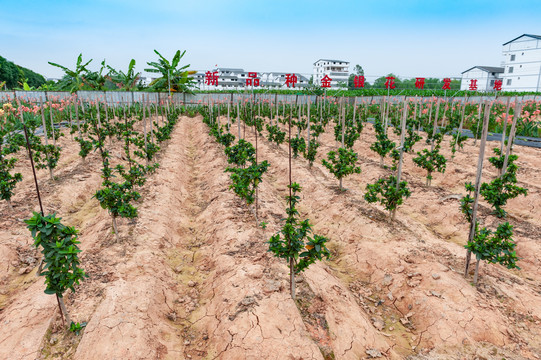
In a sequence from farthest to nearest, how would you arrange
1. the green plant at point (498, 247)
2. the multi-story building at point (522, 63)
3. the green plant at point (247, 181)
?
the multi-story building at point (522, 63), the green plant at point (247, 181), the green plant at point (498, 247)

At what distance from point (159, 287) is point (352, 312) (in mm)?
3251

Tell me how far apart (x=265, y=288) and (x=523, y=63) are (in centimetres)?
6364

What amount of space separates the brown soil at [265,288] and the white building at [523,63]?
54.1 metres

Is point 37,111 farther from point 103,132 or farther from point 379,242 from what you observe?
point 379,242

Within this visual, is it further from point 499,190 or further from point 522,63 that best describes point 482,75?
point 499,190

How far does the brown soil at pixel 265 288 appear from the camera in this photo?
13.7 feet

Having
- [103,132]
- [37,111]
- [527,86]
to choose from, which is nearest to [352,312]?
[103,132]

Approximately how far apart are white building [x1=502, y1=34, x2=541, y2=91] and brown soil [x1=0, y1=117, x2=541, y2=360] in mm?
54106

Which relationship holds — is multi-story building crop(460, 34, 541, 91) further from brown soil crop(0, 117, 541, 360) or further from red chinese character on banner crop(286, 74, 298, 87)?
brown soil crop(0, 117, 541, 360)

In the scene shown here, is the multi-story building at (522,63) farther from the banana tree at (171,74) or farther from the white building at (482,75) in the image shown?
the banana tree at (171,74)

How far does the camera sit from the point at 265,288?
16.2 feet

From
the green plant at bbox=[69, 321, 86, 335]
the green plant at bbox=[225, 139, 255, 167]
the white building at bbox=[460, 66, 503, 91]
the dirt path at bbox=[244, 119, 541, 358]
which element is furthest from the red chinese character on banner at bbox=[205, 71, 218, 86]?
the white building at bbox=[460, 66, 503, 91]

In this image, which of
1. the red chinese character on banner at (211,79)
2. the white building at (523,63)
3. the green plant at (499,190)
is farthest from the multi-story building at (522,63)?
the green plant at (499,190)

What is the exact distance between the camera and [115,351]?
3854 millimetres
